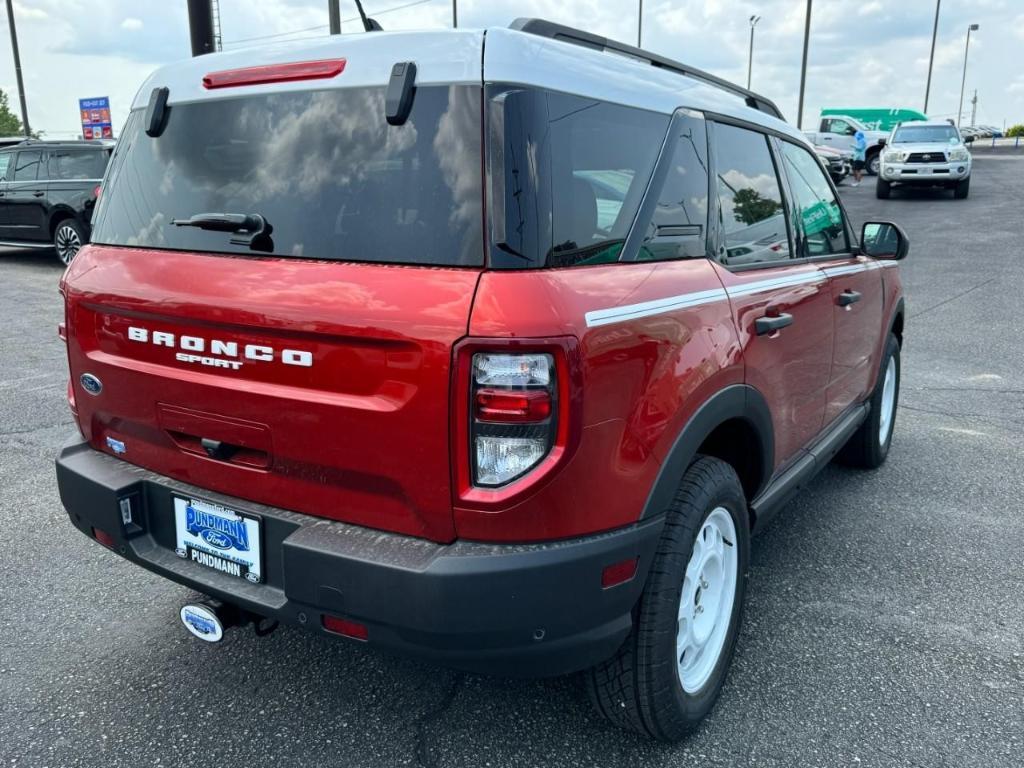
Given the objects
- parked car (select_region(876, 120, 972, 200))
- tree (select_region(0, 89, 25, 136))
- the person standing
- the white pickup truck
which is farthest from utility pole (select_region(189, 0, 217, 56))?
tree (select_region(0, 89, 25, 136))

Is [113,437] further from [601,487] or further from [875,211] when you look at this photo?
[875,211]

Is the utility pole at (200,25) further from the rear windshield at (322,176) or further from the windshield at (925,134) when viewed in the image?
→ the windshield at (925,134)

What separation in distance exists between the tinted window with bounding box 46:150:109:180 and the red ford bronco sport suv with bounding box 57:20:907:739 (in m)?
11.2

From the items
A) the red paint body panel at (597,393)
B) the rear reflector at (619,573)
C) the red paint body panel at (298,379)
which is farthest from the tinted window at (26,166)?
the rear reflector at (619,573)

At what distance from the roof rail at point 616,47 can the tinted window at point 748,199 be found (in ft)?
0.78

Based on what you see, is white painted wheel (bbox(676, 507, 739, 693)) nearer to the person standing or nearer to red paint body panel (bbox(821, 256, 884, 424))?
red paint body panel (bbox(821, 256, 884, 424))

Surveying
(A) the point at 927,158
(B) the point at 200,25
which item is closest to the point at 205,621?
(B) the point at 200,25

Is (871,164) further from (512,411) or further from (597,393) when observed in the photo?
(512,411)

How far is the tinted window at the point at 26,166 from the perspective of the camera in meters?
12.7

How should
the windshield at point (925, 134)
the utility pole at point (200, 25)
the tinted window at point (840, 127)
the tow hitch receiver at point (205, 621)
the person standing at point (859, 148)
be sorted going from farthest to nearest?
the tinted window at point (840, 127) → the person standing at point (859, 148) → the windshield at point (925, 134) → the utility pole at point (200, 25) → the tow hitch receiver at point (205, 621)

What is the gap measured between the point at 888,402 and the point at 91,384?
4284 millimetres

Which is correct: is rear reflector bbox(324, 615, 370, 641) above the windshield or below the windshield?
below

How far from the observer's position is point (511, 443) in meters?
1.87

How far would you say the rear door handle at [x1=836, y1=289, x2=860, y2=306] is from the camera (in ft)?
11.6
